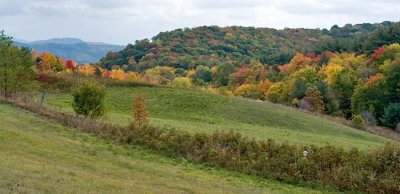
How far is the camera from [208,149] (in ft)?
85.1

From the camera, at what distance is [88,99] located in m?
31.1

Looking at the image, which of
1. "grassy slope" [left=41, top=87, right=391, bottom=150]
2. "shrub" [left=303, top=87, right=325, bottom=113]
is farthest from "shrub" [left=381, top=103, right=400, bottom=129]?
"grassy slope" [left=41, top=87, right=391, bottom=150]

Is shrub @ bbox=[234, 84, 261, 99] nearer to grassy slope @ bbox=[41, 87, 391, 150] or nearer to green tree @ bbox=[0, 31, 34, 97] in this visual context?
grassy slope @ bbox=[41, 87, 391, 150]

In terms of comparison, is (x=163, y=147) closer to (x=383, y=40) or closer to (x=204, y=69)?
(x=383, y=40)

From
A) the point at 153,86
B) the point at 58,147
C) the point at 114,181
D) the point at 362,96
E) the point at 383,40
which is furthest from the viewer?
the point at 383,40

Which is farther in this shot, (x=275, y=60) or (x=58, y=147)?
(x=275, y=60)

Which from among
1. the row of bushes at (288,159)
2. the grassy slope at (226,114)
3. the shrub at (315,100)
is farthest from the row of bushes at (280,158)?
the shrub at (315,100)

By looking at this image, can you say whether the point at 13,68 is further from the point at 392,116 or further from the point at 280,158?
the point at 392,116

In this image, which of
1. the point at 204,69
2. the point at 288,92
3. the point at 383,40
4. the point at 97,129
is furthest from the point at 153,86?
the point at 204,69

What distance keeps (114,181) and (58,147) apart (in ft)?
22.6

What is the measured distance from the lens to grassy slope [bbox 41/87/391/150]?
144ft

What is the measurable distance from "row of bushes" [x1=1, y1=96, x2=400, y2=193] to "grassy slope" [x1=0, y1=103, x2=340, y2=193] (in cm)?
94

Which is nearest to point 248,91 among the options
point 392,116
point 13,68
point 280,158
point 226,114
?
point 392,116

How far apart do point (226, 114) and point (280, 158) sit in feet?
81.6
